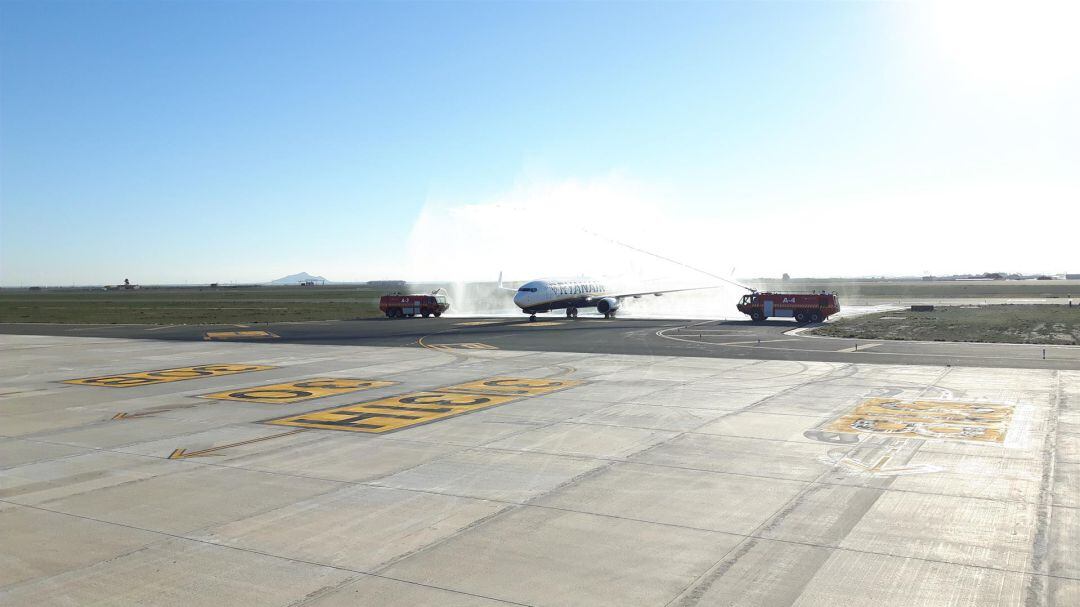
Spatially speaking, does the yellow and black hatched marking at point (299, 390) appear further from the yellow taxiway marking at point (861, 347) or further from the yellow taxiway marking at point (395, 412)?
the yellow taxiway marking at point (861, 347)

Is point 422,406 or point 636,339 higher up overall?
point 636,339

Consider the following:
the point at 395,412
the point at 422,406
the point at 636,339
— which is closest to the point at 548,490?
the point at 395,412

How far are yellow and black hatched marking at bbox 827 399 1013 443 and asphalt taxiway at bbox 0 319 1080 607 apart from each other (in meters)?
0.13

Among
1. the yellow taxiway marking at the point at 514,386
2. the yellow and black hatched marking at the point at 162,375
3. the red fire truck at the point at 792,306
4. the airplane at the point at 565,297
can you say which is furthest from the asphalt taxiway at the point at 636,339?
the yellow and black hatched marking at the point at 162,375

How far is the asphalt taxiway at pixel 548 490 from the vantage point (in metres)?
9.05

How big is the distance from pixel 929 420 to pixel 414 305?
61.6 metres

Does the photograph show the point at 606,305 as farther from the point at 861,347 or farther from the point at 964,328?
the point at 861,347

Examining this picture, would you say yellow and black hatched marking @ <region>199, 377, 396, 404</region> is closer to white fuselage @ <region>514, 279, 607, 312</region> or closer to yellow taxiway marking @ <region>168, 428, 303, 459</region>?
yellow taxiway marking @ <region>168, 428, 303, 459</region>

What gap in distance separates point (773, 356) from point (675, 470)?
866 inches

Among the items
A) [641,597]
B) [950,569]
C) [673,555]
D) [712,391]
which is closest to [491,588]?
[641,597]

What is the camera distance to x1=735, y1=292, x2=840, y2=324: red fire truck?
5816cm

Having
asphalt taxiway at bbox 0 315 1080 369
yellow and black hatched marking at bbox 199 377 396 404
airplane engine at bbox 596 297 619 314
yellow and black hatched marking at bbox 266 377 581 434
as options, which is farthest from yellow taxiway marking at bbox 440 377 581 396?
airplane engine at bbox 596 297 619 314

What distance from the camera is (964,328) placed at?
168 ft

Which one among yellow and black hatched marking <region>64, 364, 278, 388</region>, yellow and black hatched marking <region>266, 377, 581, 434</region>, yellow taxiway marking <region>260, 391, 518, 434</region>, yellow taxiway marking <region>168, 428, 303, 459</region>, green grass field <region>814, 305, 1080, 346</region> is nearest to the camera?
yellow taxiway marking <region>168, 428, 303, 459</region>
